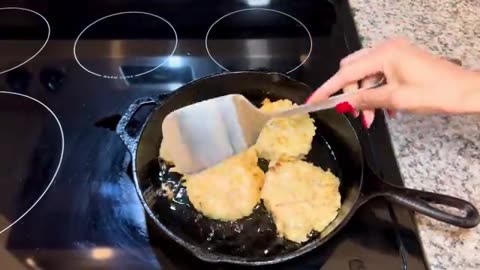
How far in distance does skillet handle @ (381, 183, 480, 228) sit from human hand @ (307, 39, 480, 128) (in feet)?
0.34

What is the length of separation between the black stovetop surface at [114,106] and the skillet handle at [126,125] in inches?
1.7

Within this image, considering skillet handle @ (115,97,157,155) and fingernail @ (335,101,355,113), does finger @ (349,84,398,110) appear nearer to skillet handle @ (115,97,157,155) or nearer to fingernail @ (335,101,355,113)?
fingernail @ (335,101,355,113)

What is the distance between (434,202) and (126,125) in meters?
0.43

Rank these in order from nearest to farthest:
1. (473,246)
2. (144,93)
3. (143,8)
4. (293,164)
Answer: (473,246) < (293,164) < (144,93) < (143,8)

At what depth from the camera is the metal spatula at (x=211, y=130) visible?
753 millimetres

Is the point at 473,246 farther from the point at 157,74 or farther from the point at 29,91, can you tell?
the point at 29,91

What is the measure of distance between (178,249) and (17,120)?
1.20ft

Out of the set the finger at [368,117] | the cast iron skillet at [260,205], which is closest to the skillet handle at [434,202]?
the cast iron skillet at [260,205]

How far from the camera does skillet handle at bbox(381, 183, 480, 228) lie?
Answer: 0.65m

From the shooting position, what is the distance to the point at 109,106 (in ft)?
2.85

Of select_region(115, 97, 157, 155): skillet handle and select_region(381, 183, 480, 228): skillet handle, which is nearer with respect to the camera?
select_region(381, 183, 480, 228): skillet handle

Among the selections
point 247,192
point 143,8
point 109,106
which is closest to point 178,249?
point 247,192

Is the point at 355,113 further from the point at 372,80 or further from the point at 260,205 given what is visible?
the point at 260,205

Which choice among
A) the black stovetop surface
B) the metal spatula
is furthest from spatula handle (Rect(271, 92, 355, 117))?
the black stovetop surface
